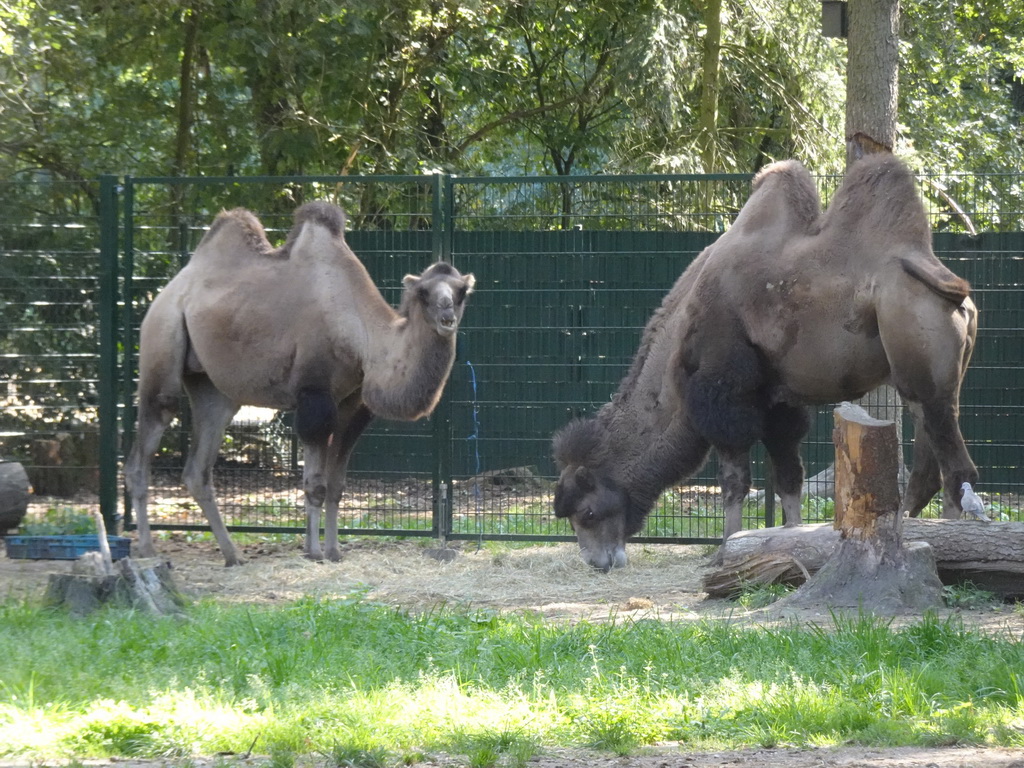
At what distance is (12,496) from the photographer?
29.9 ft

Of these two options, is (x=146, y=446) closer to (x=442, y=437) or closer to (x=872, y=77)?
(x=442, y=437)

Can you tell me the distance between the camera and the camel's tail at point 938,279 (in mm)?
6914

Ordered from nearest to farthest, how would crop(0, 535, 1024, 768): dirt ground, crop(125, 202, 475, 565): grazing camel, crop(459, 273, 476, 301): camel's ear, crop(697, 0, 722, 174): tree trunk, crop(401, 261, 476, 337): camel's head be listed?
crop(0, 535, 1024, 768): dirt ground < crop(401, 261, 476, 337): camel's head < crop(459, 273, 476, 301): camel's ear < crop(125, 202, 475, 565): grazing camel < crop(697, 0, 722, 174): tree trunk

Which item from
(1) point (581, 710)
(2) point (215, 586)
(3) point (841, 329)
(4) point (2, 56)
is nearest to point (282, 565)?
(2) point (215, 586)

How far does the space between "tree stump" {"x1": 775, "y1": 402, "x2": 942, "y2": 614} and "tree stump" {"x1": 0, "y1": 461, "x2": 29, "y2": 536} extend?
226 inches

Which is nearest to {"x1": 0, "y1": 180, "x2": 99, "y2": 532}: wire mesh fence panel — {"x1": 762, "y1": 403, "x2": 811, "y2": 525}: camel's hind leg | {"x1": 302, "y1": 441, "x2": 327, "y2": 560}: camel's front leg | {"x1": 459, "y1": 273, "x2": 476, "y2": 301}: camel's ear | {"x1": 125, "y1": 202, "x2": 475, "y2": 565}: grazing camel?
{"x1": 125, "y1": 202, "x2": 475, "y2": 565}: grazing camel

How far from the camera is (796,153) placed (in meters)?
15.0

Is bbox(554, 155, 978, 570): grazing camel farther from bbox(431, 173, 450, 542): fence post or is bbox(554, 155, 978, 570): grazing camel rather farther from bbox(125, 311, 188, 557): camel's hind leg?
bbox(125, 311, 188, 557): camel's hind leg

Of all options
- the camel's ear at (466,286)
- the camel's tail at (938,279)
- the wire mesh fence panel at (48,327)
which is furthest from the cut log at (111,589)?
the camel's tail at (938,279)

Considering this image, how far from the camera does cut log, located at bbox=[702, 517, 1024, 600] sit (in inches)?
254

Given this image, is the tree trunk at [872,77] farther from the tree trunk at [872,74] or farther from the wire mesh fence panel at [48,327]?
the wire mesh fence panel at [48,327]

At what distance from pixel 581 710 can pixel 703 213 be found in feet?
18.8

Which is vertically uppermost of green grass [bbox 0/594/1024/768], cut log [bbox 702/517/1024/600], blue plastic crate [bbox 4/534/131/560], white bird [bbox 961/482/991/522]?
white bird [bbox 961/482/991/522]

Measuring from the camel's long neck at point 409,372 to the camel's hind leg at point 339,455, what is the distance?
0.52 meters
